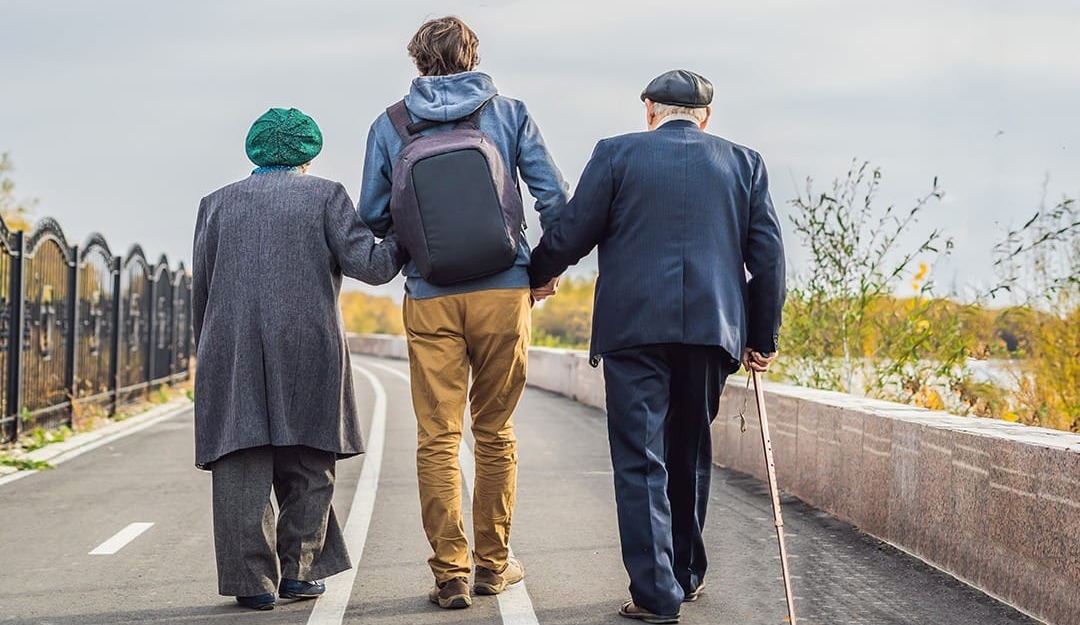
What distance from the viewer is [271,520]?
537 centimetres

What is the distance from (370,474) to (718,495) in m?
2.63

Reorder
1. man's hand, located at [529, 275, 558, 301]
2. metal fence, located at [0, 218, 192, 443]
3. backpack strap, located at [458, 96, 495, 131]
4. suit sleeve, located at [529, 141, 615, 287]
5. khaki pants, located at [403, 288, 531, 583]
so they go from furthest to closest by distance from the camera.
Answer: metal fence, located at [0, 218, 192, 443] → man's hand, located at [529, 275, 558, 301] → backpack strap, located at [458, 96, 495, 131] → khaki pants, located at [403, 288, 531, 583] → suit sleeve, located at [529, 141, 615, 287]

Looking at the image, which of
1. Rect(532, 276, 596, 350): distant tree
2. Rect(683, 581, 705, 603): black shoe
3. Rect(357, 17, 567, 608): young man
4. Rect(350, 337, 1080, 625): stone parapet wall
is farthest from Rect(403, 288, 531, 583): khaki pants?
Rect(532, 276, 596, 350): distant tree

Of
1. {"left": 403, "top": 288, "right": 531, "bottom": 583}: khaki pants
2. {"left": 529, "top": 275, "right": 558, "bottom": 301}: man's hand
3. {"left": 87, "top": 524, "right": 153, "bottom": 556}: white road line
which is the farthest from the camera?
{"left": 87, "top": 524, "right": 153, "bottom": 556}: white road line

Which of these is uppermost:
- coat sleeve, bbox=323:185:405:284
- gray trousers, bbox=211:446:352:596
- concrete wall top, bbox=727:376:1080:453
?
coat sleeve, bbox=323:185:405:284

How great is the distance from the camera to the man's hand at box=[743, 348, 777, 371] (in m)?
5.35

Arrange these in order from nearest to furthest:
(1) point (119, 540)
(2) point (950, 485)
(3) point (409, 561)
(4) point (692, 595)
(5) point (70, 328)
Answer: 1. (4) point (692, 595)
2. (2) point (950, 485)
3. (3) point (409, 561)
4. (1) point (119, 540)
5. (5) point (70, 328)

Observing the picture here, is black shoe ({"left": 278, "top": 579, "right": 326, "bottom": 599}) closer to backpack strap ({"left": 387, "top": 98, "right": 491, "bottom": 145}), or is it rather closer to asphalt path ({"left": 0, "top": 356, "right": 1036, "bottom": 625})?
asphalt path ({"left": 0, "top": 356, "right": 1036, "bottom": 625})

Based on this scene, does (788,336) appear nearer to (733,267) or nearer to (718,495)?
(718,495)

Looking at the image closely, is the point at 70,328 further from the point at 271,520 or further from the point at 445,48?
the point at 445,48

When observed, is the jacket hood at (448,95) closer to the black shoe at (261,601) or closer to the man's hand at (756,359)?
the man's hand at (756,359)

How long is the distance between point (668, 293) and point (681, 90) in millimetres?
808

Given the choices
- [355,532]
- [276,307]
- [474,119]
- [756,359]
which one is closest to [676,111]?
[474,119]

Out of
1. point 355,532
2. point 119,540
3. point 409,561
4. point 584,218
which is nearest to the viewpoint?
point 584,218
